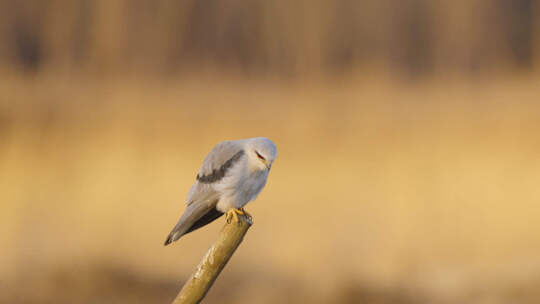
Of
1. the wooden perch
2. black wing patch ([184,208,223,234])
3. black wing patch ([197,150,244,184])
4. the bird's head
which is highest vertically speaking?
the bird's head

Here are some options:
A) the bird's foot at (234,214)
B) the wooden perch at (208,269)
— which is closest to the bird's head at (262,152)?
the bird's foot at (234,214)

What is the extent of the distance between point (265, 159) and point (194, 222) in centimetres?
25

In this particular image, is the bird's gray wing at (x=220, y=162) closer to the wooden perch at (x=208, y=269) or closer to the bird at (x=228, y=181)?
the bird at (x=228, y=181)

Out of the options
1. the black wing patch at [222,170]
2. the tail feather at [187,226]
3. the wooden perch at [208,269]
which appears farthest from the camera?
the black wing patch at [222,170]

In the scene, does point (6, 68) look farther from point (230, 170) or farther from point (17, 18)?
point (230, 170)

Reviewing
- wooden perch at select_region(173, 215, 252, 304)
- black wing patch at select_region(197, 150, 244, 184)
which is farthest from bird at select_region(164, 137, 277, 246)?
wooden perch at select_region(173, 215, 252, 304)

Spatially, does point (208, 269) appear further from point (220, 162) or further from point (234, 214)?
point (220, 162)

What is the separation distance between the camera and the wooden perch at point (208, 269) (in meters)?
1.21

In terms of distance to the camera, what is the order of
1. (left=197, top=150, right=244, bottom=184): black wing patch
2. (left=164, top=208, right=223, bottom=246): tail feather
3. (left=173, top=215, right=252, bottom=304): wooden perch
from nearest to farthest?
(left=173, top=215, right=252, bottom=304): wooden perch
(left=164, top=208, right=223, bottom=246): tail feather
(left=197, top=150, right=244, bottom=184): black wing patch

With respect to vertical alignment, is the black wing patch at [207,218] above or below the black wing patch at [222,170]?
below

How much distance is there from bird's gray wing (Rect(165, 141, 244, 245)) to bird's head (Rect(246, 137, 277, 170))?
0.05m

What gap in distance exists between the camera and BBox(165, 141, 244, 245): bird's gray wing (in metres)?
1.53

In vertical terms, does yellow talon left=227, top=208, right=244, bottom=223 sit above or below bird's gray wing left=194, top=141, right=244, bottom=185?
below

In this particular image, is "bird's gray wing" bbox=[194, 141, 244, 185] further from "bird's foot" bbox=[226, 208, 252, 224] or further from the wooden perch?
the wooden perch
